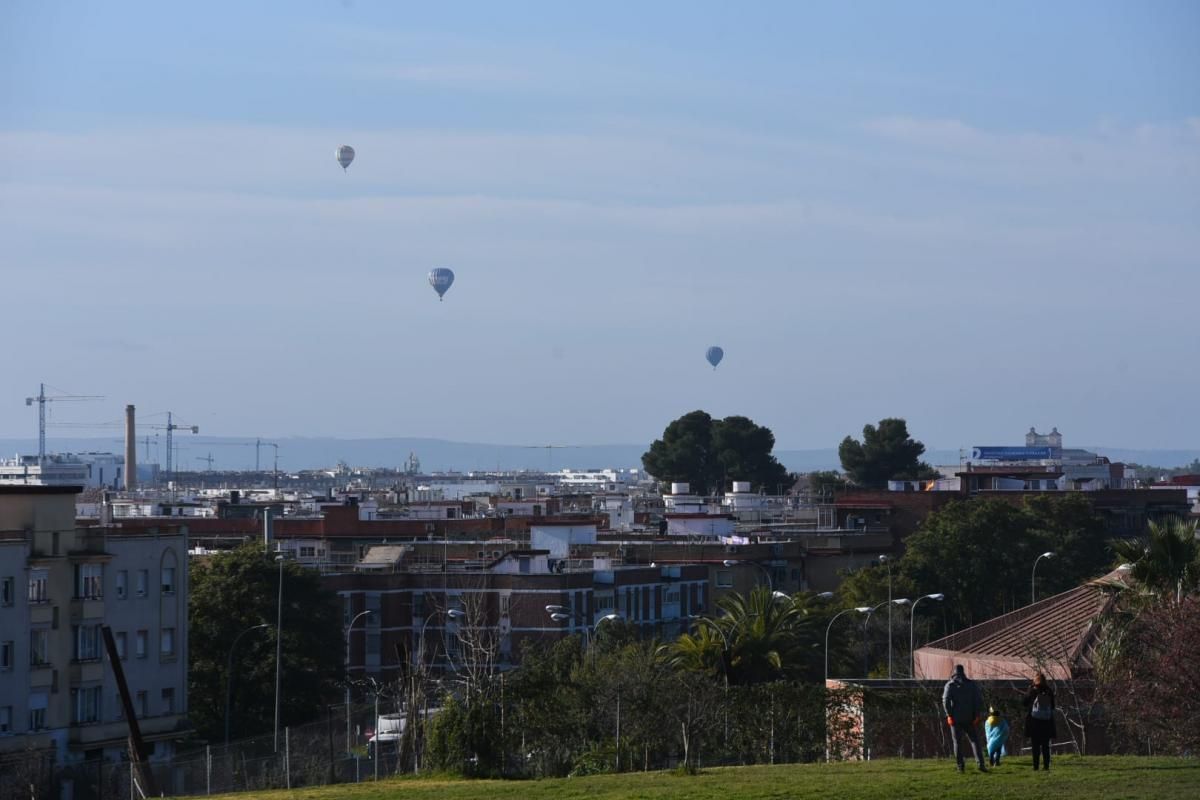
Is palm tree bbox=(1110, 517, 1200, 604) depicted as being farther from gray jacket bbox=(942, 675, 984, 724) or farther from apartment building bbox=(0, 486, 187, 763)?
apartment building bbox=(0, 486, 187, 763)

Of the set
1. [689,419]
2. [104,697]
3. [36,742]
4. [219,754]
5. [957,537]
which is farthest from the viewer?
[689,419]

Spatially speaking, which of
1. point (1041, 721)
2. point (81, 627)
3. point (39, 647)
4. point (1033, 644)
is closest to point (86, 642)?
point (81, 627)

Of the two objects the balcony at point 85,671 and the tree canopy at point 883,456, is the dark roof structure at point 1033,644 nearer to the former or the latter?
the balcony at point 85,671

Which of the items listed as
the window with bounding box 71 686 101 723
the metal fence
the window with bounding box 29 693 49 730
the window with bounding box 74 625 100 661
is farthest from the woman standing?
the window with bounding box 74 625 100 661

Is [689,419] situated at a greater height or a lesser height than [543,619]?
greater

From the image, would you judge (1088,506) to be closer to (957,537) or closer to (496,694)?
(957,537)

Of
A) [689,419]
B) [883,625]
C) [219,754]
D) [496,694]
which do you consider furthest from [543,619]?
[689,419]
